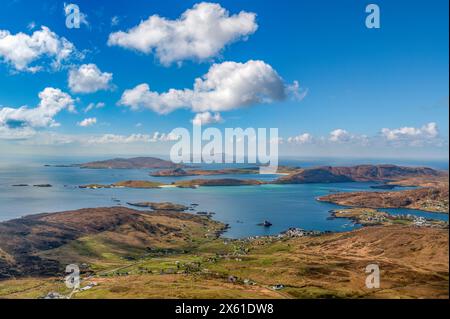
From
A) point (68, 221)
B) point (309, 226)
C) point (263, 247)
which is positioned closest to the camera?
point (263, 247)

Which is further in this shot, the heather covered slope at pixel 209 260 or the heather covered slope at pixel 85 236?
the heather covered slope at pixel 85 236

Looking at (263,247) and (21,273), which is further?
(263,247)

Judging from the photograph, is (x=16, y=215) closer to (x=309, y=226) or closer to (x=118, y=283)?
(x=118, y=283)

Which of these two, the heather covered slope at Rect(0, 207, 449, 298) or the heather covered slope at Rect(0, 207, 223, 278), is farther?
the heather covered slope at Rect(0, 207, 223, 278)

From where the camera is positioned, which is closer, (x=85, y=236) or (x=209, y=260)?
(x=209, y=260)

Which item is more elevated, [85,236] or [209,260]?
[85,236]

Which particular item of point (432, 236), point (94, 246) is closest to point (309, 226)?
point (432, 236)
